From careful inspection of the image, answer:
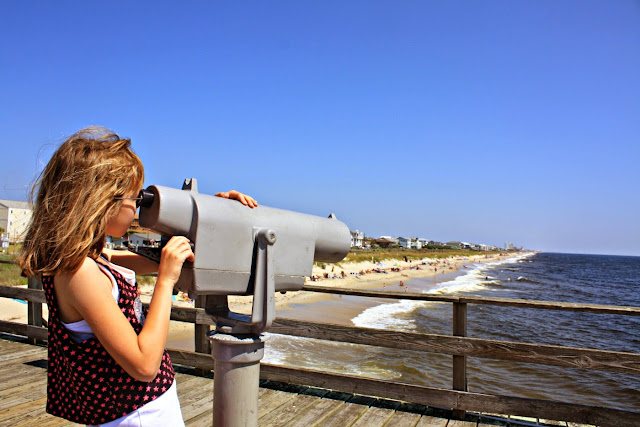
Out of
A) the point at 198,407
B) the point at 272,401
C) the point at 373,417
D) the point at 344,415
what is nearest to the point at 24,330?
the point at 198,407

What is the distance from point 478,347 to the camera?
291 centimetres

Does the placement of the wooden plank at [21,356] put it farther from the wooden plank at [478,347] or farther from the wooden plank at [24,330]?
the wooden plank at [478,347]

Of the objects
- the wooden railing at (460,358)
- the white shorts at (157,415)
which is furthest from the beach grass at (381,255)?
the white shorts at (157,415)

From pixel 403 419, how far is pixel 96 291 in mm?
2355

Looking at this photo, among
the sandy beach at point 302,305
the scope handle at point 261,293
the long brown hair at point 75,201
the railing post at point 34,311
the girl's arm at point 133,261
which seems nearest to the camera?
the long brown hair at point 75,201

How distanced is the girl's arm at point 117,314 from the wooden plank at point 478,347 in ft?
6.23

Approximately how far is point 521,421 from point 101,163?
2.87m

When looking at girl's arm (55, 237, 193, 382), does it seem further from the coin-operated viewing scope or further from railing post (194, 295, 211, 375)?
railing post (194, 295, 211, 375)

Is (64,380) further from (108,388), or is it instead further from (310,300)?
(310,300)

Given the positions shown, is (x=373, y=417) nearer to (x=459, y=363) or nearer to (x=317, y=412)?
(x=317, y=412)

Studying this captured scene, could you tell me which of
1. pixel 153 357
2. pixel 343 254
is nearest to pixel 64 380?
pixel 153 357

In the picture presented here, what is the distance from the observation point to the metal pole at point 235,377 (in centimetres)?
140

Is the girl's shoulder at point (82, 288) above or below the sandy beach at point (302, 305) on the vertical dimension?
above

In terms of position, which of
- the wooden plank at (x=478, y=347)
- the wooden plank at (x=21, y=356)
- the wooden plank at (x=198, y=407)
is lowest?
the wooden plank at (x=198, y=407)
